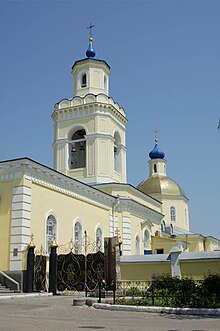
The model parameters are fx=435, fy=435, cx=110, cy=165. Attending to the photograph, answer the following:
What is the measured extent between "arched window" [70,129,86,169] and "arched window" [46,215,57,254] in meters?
9.39

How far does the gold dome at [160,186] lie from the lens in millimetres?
45562

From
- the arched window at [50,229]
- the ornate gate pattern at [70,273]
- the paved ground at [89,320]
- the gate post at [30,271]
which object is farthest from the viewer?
the arched window at [50,229]

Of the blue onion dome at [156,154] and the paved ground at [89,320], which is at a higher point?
the blue onion dome at [156,154]

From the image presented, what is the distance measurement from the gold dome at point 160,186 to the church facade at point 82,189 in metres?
6.24

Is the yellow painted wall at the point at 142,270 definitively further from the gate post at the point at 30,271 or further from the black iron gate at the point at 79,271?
the gate post at the point at 30,271

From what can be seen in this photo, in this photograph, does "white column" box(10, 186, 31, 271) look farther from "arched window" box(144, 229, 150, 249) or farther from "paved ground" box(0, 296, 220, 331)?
"arched window" box(144, 229, 150, 249)

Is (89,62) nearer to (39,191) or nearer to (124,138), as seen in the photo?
(124,138)

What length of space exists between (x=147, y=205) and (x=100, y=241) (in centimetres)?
879

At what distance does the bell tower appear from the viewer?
3041 cm

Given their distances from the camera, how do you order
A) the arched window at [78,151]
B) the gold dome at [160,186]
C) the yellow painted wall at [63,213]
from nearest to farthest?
the yellow painted wall at [63,213], the arched window at [78,151], the gold dome at [160,186]

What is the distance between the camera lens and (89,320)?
1030cm

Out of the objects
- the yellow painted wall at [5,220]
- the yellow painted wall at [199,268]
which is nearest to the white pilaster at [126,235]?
the yellow painted wall at [199,268]

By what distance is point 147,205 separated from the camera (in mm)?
35344

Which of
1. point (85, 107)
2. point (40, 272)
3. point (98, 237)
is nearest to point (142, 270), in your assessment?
point (40, 272)
